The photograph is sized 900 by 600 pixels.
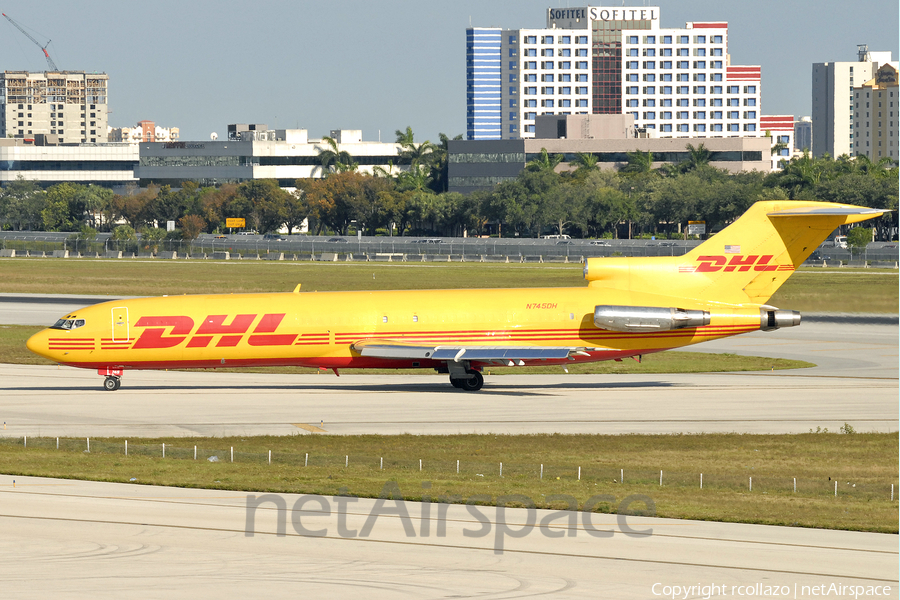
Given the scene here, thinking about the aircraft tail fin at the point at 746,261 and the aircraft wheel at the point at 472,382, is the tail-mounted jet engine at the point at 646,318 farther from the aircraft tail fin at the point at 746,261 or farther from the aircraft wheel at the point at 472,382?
the aircraft wheel at the point at 472,382

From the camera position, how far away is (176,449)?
3075 centimetres

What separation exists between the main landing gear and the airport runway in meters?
18.4

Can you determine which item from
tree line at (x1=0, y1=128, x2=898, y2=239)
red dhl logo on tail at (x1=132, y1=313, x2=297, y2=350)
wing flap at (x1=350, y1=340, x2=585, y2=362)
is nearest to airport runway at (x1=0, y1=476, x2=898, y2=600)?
wing flap at (x1=350, y1=340, x2=585, y2=362)

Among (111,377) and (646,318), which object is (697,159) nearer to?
(646,318)

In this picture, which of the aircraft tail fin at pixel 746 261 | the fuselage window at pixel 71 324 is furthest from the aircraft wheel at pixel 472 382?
the fuselage window at pixel 71 324

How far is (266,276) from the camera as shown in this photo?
11038cm

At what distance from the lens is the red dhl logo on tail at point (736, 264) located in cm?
4334

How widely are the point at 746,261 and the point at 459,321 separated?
12.1 metres

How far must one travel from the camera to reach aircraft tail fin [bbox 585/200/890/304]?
43312 millimetres

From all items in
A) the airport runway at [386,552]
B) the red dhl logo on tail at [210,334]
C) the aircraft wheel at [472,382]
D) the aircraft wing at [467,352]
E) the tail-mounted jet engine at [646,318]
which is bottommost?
the airport runway at [386,552]

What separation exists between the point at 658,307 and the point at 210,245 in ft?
388

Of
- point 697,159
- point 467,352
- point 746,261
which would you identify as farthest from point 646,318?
point 697,159

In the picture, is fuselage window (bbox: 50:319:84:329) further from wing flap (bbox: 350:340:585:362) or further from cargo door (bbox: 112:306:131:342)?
wing flap (bbox: 350:340:585:362)

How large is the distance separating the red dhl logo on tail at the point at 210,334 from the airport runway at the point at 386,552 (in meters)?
17.5
